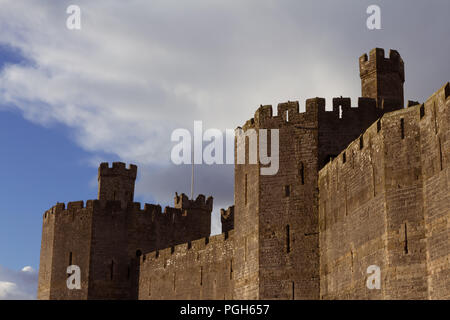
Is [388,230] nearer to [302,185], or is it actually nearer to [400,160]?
[400,160]

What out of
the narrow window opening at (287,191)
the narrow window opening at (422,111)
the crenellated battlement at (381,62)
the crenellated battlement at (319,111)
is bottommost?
the narrow window opening at (287,191)

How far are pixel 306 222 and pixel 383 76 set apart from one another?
7.32m

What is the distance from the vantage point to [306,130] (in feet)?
105

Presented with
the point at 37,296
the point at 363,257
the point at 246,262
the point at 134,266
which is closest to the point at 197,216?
the point at 134,266

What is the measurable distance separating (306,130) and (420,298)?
10.5m

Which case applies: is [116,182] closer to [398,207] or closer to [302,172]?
[302,172]

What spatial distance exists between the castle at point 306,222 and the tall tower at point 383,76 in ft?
0.16

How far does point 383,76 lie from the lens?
3388cm

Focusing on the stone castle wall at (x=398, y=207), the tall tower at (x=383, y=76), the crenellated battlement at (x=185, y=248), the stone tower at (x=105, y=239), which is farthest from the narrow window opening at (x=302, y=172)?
the stone tower at (x=105, y=239)

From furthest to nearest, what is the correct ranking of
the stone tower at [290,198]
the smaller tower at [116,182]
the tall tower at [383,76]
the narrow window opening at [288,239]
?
the smaller tower at [116,182]
the tall tower at [383,76]
the narrow window opening at [288,239]
the stone tower at [290,198]

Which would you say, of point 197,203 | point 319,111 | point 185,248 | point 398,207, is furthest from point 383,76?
point 197,203

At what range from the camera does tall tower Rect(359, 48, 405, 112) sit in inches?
1330

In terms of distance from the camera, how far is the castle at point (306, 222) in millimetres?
23500

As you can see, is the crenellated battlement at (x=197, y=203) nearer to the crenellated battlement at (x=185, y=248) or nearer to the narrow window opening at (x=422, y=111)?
the crenellated battlement at (x=185, y=248)
